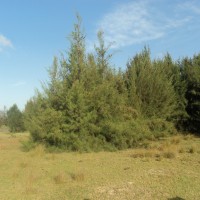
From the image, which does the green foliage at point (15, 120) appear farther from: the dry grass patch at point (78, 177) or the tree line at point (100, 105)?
the dry grass patch at point (78, 177)

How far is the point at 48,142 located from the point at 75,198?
1173cm

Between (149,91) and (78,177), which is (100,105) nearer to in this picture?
(149,91)

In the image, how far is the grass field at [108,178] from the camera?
8.72m

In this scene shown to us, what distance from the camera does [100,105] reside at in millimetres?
19109

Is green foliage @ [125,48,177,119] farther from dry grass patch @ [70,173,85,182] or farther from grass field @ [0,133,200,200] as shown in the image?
dry grass patch @ [70,173,85,182]

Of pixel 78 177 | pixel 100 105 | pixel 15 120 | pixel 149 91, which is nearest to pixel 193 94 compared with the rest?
pixel 149 91

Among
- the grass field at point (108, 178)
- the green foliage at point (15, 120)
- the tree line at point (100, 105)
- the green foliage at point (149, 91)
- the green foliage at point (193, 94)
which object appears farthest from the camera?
the green foliage at point (15, 120)

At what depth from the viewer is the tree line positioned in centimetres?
1881

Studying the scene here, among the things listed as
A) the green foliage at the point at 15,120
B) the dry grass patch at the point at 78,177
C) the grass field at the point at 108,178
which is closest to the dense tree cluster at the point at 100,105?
the grass field at the point at 108,178

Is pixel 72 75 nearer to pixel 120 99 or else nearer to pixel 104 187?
pixel 120 99

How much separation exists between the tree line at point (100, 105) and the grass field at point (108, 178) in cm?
376

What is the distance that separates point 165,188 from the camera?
8898 millimetres

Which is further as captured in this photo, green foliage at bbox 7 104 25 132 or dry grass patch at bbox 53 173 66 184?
green foliage at bbox 7 104 25 132

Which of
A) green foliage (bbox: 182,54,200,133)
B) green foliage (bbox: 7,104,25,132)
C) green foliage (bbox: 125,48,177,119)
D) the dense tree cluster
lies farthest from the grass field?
green foliage (bbox: 7,104,25,132)
